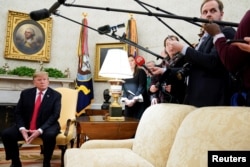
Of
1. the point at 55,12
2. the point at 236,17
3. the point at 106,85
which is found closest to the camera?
the point at 55,12

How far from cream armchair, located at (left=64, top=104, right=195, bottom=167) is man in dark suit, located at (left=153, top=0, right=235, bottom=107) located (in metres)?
0.12

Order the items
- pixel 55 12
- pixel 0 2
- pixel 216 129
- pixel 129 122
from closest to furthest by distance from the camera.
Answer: pixel 216 129
pixel 55 12
pixel 129 122
pixel 0 2

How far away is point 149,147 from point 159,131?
5.9 inches

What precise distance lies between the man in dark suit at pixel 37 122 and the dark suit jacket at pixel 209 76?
6.29 feet

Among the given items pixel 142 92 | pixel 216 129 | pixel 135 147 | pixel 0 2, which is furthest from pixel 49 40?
pixel 216 129

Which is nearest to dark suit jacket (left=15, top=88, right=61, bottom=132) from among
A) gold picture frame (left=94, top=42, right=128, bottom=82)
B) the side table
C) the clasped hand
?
the clasped hand

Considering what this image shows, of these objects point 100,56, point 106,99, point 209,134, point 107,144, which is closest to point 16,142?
point 107,144

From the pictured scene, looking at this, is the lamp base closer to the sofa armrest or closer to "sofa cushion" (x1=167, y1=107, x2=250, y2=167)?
the sofa armrest

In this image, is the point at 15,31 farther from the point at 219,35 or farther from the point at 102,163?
the point at 219,35

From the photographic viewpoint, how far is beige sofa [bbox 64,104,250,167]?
110 centimetres

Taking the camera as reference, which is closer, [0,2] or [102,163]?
[102,163]

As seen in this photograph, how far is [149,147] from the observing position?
1.81m

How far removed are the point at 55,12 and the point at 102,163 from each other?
3.19 feet

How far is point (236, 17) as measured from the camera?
13.0 feet
